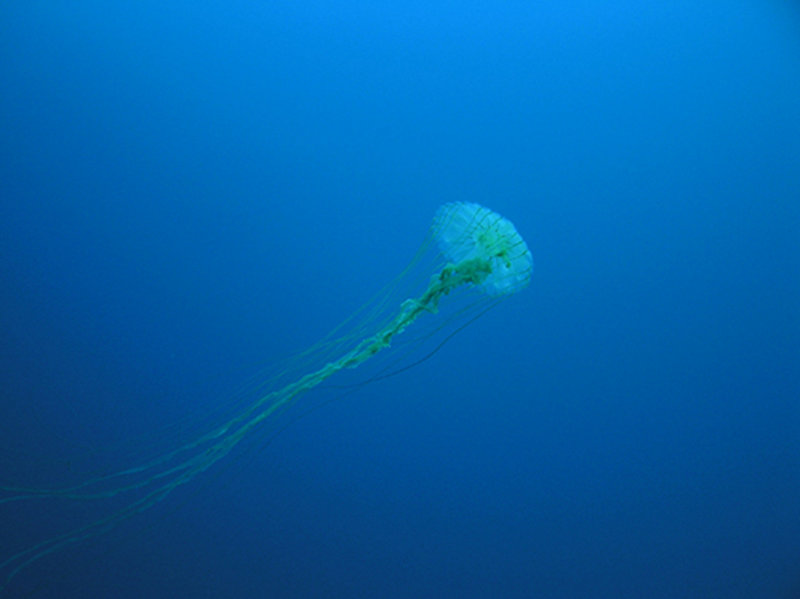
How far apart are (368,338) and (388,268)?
402 millimetres

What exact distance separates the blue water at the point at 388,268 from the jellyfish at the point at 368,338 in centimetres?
9

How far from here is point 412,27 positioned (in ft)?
9.22

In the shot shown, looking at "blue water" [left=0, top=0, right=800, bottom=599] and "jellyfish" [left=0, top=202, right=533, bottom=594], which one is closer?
"jellyfish" [left=0, top=202, right=533, bottom=594]

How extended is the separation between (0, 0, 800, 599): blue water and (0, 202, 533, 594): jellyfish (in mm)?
90

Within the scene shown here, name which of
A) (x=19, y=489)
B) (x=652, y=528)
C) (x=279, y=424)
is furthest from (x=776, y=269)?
(x=19, y=489)

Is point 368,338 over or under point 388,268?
under

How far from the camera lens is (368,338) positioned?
2.82 metres

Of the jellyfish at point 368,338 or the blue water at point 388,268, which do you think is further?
the blue water at point 388,268

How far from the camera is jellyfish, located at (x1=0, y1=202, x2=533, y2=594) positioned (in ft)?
8.68

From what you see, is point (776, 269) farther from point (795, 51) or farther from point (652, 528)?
point (652, 528)

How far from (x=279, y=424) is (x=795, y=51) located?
12.0ft

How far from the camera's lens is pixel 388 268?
2885mm

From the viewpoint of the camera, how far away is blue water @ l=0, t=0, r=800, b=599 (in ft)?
9.06

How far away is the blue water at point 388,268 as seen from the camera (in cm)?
276
